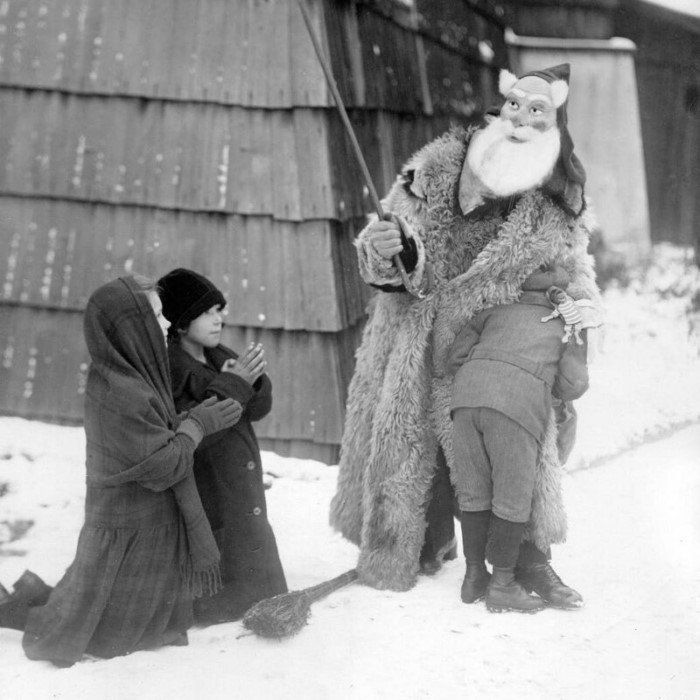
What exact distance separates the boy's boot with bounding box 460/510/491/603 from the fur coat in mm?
149

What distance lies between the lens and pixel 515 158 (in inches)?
119

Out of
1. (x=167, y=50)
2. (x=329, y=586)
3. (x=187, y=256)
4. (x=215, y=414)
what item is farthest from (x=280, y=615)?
(x=167, y=50)

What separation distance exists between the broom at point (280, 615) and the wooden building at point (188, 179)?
1.45 metres

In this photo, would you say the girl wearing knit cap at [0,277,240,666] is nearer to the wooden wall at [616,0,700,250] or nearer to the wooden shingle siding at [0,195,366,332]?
the wooden shingle siding at [0,195,366,332]

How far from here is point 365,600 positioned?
124 inches

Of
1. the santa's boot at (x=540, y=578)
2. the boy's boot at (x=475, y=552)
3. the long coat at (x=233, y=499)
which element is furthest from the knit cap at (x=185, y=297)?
the santa's boot at (x=540, y=578)

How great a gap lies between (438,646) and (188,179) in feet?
7.53

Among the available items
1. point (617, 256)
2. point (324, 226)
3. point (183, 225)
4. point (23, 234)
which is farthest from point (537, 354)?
point (617, 256)

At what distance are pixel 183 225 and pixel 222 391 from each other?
159 centimetres

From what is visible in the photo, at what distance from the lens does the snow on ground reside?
2572 mm

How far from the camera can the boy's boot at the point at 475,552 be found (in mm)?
3107

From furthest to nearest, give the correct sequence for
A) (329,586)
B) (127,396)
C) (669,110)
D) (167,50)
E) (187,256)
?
(669,110) → (187,256) → (167,50) → (329,586) → (127,396)

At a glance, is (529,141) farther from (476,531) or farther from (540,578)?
(540,578)

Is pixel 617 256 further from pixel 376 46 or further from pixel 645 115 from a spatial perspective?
pixel 376 46
